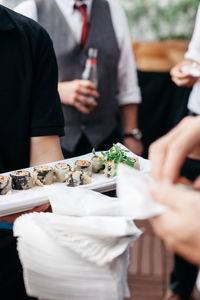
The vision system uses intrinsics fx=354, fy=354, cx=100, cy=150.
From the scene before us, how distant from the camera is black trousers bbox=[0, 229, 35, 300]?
0.74m

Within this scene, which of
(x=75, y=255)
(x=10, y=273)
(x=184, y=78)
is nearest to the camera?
(x=75, y=255)

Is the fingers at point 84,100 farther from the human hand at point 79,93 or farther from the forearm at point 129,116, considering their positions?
the forearm at point 129,116

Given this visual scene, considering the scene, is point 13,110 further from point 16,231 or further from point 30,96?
point 16,231

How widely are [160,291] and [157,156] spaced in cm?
157

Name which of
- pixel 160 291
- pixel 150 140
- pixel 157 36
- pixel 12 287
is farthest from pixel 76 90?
pixel 157 36

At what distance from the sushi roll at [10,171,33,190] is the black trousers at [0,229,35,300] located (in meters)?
0.16

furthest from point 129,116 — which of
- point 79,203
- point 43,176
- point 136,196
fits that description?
point 136,196

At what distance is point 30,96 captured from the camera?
1035 mm

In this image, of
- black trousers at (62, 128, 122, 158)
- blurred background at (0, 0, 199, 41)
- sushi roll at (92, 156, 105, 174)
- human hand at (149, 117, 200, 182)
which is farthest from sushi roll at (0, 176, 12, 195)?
blurred background at (0, 0, 199, 41)

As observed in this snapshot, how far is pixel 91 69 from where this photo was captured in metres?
1.57

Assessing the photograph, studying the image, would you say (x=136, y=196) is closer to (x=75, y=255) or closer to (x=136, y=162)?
(x=75, y=255)

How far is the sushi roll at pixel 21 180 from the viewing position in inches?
34.6

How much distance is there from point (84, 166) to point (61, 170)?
60 millimetres

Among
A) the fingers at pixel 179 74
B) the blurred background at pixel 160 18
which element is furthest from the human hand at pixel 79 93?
the blurred background at pixel 160 18
